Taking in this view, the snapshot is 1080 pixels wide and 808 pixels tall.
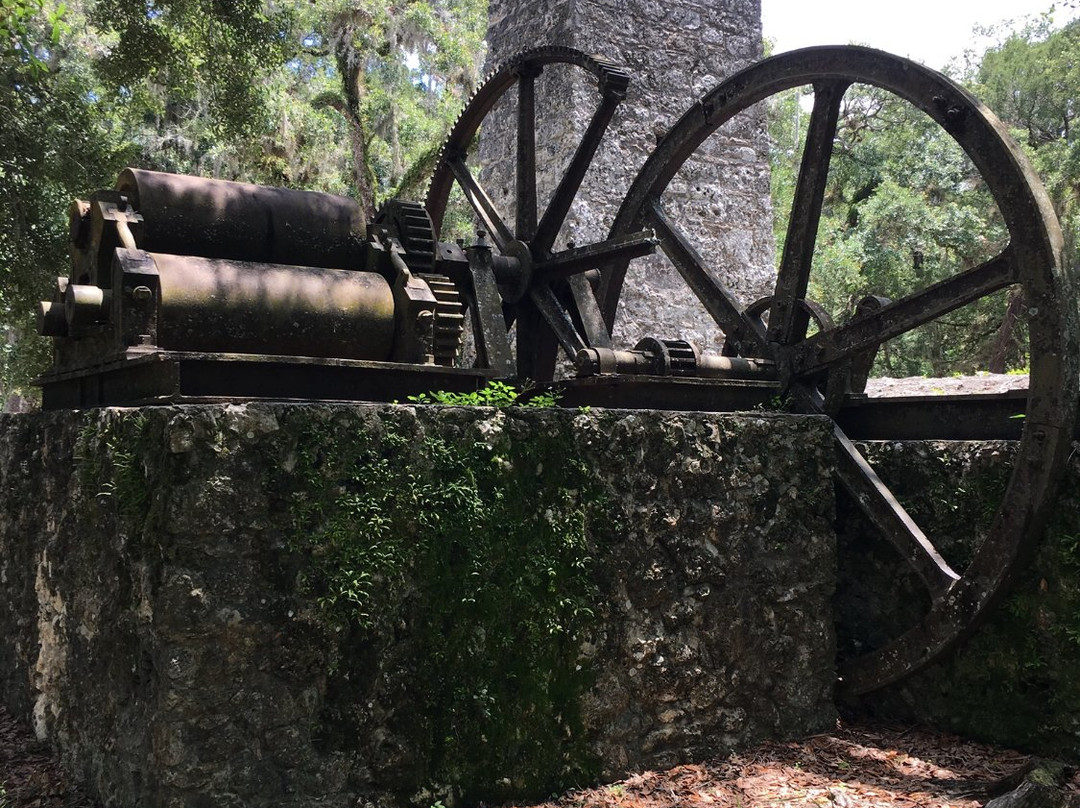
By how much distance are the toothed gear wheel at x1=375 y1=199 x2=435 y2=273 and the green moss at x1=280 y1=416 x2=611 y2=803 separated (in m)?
1.13

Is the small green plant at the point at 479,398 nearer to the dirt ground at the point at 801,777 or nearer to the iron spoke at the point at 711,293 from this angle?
the dirt ground at the point at 801,777

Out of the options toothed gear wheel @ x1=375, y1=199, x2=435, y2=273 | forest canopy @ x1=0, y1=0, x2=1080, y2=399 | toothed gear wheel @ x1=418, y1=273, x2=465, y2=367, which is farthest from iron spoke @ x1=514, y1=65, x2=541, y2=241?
forest canopy @ x1=0, y1=0, x2=1080, y2=399

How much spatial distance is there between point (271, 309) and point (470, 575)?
131 cm

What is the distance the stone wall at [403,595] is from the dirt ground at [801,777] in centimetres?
10

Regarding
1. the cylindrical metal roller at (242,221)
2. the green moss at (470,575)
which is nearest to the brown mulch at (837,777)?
the green moss at (470,575)

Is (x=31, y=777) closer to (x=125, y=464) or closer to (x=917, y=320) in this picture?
(x=125, y=464)

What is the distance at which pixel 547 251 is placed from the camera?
571 centimetres

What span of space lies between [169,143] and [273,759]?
16.0m

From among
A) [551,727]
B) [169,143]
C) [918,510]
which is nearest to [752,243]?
[918,510]

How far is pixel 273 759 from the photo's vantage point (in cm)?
301

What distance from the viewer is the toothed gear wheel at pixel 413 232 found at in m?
4.38

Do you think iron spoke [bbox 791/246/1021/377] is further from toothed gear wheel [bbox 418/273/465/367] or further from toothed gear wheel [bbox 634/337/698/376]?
toothed gear wheel [bbox 418/273/465/367]

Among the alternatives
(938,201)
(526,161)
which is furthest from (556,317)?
(938,201)

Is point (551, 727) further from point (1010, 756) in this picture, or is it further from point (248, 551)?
point (1010, 756)
